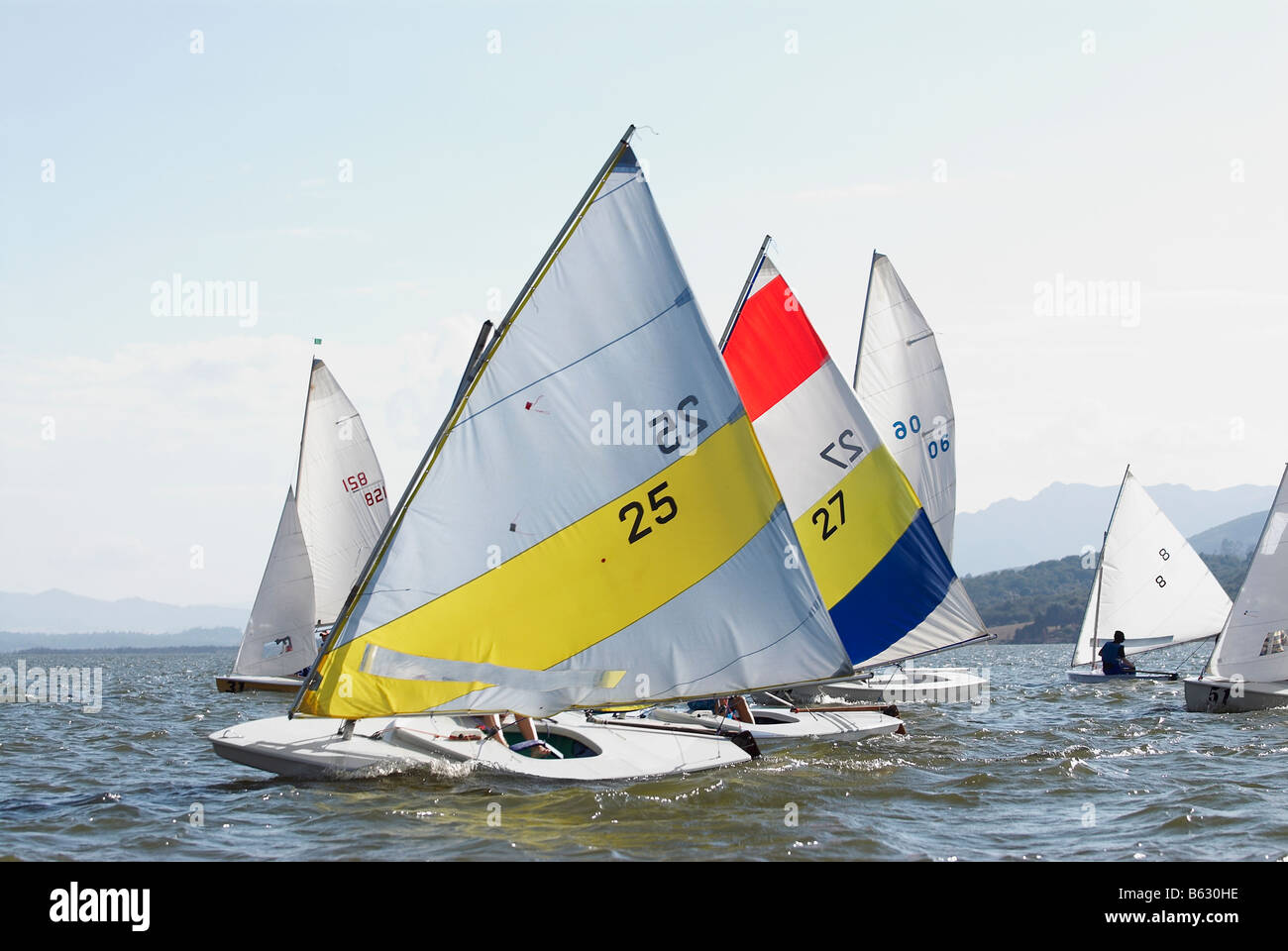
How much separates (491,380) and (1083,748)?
1202 centimetres

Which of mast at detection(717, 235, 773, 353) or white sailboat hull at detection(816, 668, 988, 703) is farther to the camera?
white sailboat hull at detection(816, 668, 988, 703)

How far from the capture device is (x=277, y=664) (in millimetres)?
32531

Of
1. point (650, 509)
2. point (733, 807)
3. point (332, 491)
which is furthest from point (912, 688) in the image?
point (332, 491)

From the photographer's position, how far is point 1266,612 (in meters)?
23.0

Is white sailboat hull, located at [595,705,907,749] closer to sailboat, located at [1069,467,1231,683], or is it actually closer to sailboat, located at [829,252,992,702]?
sailboat, located at [829,252,992,702]

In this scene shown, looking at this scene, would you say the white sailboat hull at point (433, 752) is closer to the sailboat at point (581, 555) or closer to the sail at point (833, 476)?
the sailboat at point (581, 555)

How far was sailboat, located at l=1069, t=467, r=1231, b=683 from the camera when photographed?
38781 millimetres

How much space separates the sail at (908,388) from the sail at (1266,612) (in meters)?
6.30

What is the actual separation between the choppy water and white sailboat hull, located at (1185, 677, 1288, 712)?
300cm

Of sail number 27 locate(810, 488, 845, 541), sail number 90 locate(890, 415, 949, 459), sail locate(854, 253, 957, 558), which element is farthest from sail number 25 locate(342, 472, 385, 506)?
sail number 27 locate(810, 488, 845, 541)

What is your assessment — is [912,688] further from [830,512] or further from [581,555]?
[581,555]

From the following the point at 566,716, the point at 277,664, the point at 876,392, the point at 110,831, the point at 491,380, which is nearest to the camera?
the point at 110,831
